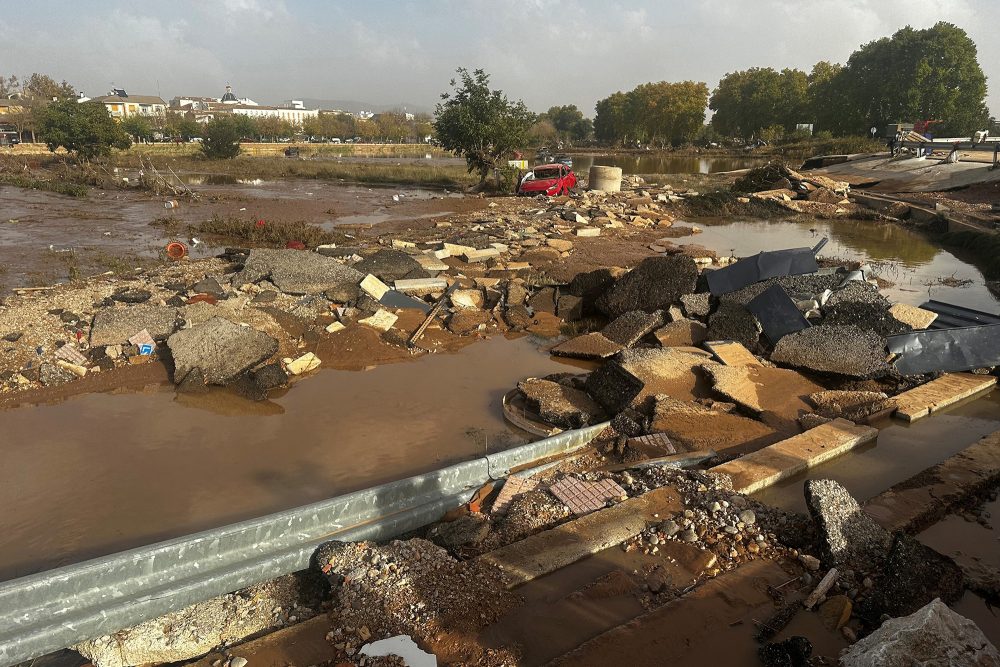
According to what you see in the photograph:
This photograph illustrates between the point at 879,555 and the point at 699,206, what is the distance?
64.6 ft

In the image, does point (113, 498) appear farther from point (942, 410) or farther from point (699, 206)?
point (699, 206)

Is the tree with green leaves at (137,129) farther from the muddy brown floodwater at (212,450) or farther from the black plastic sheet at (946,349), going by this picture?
the black plastic sheet at (946,349)

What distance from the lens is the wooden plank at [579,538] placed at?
11.7 ft

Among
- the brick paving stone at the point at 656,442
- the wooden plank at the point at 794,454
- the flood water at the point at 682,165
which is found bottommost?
the brick paving stone at the point at 656,442

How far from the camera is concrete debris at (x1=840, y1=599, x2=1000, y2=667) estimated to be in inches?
92.4

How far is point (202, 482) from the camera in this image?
5.06 m

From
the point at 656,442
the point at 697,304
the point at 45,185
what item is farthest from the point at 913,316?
the point at 45,185

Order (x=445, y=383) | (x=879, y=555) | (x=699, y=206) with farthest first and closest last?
1. (x=699, y=206)
2. (x=445, y=383)
3. (x=879, y=555)

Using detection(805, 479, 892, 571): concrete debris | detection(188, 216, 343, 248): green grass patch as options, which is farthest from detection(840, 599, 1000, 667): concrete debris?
detection(188, 216, 343, 248): green grass patch

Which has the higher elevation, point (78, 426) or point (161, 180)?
point (161, 180)

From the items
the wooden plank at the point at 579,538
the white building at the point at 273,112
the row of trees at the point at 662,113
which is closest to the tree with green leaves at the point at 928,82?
the row of trees at the point at 662,113

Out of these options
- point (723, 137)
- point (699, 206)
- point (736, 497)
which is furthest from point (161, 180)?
point (723, 137)

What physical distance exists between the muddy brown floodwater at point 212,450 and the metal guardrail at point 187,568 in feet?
3.77

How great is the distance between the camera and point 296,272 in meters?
9.66
